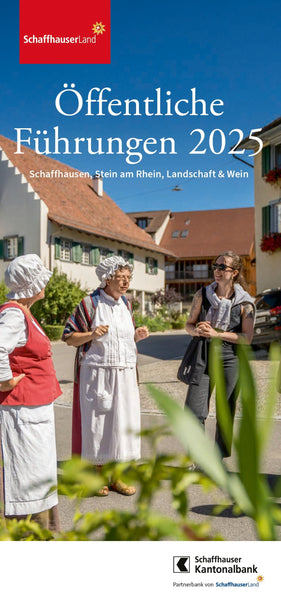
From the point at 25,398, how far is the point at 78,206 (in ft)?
97.0

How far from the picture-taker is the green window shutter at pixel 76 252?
28.8 meters

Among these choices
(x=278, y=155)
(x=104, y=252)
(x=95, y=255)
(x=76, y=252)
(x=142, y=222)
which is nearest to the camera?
(x=278, y=155)

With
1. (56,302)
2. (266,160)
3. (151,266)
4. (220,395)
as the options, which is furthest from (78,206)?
(220,395)

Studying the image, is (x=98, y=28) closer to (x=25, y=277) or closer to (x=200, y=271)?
(x=25, y=277)

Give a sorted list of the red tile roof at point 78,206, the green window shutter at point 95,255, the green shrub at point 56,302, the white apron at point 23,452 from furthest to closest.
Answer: the green window shutter at point 95,255
the red tile roof at point 78,206
the green shrub at point 56,302
the white apron at point 23,452

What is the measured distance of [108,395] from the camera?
399 cm

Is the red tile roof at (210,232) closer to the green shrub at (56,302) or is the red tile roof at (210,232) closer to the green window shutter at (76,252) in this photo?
the green window shutter at (76,252)

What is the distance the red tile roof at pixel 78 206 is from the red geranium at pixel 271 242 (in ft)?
36.8

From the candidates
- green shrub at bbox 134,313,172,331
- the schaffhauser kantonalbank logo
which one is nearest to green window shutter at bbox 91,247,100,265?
green shrub at bbox 134,313,172,331
